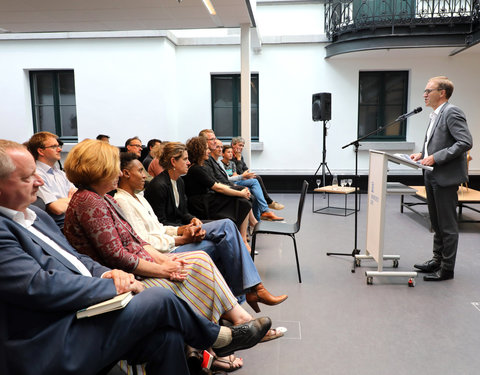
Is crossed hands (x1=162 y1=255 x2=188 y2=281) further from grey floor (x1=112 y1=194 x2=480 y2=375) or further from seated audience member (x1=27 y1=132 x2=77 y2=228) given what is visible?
seated audience member (x1=27 y1=132 x2=77 y2=228)

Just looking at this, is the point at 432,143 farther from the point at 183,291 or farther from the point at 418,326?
the point at 183,291

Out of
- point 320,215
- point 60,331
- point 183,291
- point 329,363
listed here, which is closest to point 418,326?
point 329,363

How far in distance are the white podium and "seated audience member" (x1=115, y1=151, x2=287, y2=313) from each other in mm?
1211

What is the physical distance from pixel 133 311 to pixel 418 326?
6.38 feet

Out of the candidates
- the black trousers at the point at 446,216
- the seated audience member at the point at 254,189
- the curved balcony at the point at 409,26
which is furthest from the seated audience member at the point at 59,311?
the curved balcony at the point at 409,26

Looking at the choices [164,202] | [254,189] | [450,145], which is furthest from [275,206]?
[164,202]

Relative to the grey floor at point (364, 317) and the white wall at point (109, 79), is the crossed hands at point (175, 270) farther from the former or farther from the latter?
the white wall at point (109, 79)

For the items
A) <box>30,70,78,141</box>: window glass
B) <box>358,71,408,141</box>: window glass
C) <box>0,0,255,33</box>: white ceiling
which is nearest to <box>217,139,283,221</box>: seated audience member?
<box>0,0,255,33</box>: white ceiling

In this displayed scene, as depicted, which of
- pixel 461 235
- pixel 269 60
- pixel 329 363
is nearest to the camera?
pixel 329 363

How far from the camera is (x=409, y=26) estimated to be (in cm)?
686

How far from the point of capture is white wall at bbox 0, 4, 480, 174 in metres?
7.80

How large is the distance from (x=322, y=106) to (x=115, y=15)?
12.2ft

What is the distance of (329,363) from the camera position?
2.18 m

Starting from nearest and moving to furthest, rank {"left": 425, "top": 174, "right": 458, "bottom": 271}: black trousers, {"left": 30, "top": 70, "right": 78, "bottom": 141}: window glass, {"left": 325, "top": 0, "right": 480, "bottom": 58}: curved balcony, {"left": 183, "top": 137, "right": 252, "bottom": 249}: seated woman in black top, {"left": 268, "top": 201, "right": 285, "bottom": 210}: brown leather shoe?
1. {"left": 425, "top": 174, "right": 458, "bottom": 271}: black trousers
2. {"left": 183, "top": 137, "right": 252, "bottom": 249}: seated woman in black top
3. {"left": 268, "top": 201, "right": 285, "bottom": 210}: brown leather shoe
4. {"left": 325, "top": 0, "right": 480, "bottom": 58}: curved balcony
5. {"left": 30, "top": 70, "right": 78, "bottom": 141}: window glass
